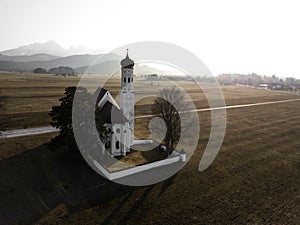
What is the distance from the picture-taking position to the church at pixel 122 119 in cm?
2617

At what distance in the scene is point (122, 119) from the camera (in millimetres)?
26359

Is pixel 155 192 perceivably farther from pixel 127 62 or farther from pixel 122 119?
pixel 127 62

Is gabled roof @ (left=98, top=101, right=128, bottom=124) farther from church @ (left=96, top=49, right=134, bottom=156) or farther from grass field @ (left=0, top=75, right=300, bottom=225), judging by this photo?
grass field @ (left=0, top=75, right=300, bottom=225)

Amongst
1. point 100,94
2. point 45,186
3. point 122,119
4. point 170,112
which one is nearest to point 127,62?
point 122,119

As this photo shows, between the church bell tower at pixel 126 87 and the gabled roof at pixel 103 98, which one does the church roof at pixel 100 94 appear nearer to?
the gabled roof at pixel 103 98

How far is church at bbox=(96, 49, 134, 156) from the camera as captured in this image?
2617 centimetres

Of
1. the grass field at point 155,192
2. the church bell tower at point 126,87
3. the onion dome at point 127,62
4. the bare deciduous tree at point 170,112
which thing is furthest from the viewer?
the bare deciduous tree at point 170,112

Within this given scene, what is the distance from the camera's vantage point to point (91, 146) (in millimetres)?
24547

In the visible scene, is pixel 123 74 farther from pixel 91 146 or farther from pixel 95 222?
pixel 95 222

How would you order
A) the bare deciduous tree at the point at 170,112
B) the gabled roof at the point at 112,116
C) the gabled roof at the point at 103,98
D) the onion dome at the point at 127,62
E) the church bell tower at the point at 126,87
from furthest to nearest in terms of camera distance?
the gabled roof at the point at 103,98, the bare deciduous tree at the point at 170,112, the church bell tower at the point at 126,87, the onion dome at the point at 127,62, the gabled roof at the point at 112,116

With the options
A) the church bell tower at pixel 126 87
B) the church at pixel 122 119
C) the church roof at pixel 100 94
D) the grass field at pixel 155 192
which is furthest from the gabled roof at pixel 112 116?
the grass field at pixel 155 192

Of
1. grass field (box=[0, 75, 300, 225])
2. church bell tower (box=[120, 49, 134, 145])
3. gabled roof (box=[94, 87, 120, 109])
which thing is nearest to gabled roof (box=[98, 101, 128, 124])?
church bell tower (box=[120, 49, 134, 145])

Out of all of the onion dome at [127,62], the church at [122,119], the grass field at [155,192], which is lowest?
the grass field at [155,192]

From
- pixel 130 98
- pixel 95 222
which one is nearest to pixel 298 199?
pixel 95 222
